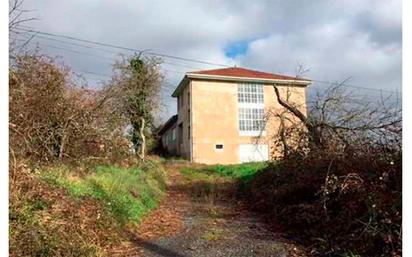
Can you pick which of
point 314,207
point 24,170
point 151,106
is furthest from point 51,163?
point 151,106

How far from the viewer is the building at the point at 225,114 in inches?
1289

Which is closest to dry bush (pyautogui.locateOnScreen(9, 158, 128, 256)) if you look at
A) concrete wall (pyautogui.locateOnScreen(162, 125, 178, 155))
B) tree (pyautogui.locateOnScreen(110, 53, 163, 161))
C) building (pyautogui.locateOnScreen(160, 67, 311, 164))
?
tree (pyautogui.locateOnScreen(110, 53, 163, 161))

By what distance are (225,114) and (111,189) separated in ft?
81.1

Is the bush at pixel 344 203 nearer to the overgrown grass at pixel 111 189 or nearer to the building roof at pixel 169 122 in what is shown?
the overgrown grass at pixel 111 189

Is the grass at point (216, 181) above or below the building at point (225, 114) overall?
below

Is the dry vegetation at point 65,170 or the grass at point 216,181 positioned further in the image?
the grass at point 216,181

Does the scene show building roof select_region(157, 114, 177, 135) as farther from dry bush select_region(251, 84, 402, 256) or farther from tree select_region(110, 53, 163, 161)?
dry bush select_region(251, 84, 402, 256)

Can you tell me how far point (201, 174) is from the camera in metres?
21.8

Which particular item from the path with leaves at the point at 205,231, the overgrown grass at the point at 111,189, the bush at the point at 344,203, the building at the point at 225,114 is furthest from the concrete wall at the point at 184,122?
the bush at the point at 344,203

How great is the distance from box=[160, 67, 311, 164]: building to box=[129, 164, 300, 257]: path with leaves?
1842cm

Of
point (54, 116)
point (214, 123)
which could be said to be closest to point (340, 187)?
point (54, 116)

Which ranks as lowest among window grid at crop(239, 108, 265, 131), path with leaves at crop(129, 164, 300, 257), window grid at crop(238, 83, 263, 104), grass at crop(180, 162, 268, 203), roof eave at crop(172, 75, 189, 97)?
path with leaves at crop(129, 164, 300, 257)

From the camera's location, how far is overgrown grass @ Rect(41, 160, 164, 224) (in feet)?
27.5

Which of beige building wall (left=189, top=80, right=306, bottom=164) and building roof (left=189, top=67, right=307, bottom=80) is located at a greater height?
building roof (left=189, top=67, right=307, bottom=80)
